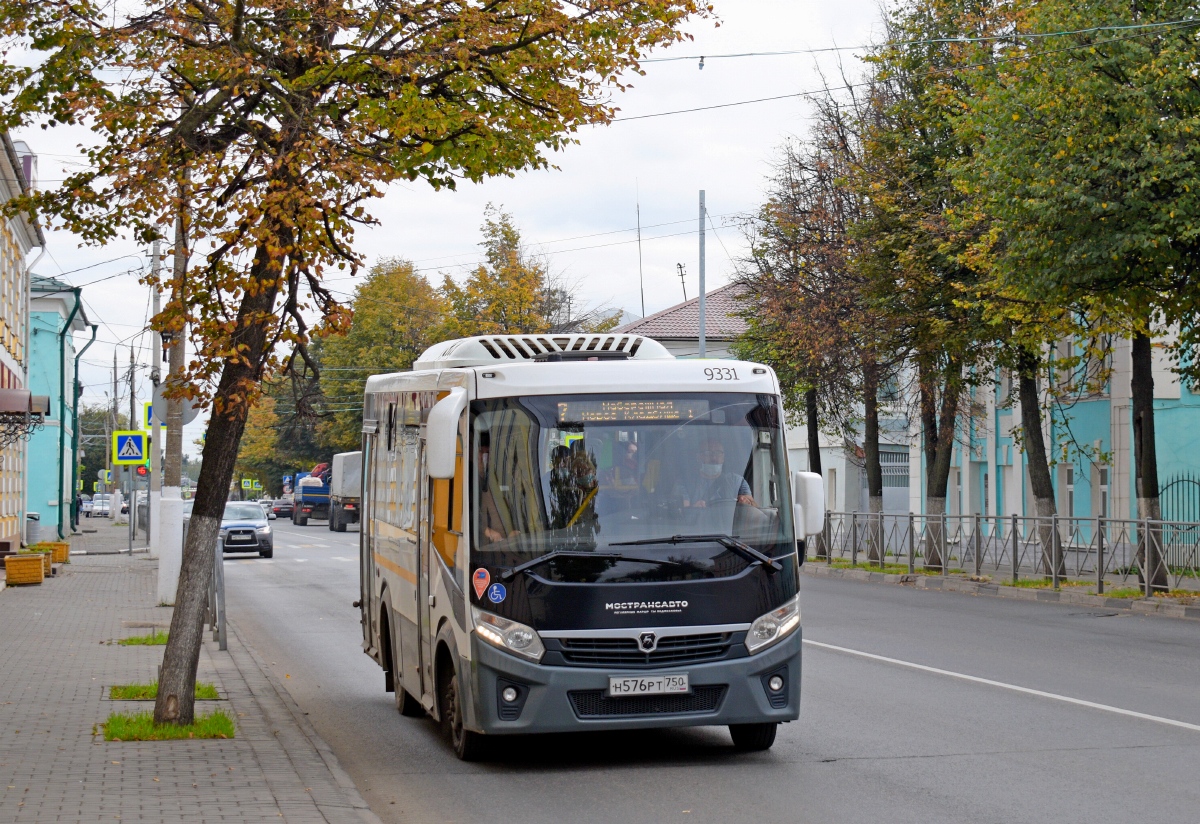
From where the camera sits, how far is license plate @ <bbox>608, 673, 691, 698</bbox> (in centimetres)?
847

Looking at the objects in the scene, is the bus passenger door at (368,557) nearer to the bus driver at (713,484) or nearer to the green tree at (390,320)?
the bus driver at (713,484)

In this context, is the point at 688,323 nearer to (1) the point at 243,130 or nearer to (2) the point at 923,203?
(2) the point at 923,203

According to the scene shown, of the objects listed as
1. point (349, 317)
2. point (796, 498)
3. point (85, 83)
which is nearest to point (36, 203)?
point (85, 83)

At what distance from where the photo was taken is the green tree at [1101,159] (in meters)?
18.5

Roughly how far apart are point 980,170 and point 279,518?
244 ft

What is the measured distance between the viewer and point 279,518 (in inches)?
3583

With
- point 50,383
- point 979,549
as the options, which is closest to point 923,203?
point 979,549

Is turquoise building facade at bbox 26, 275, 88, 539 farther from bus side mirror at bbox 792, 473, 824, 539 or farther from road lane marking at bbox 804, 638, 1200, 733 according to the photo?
bus side mirror at bbox 792, 473, 824, 539

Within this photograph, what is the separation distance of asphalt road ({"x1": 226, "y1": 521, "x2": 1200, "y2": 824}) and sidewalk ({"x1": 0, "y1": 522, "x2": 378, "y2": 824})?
0.38 meters

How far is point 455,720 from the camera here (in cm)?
920

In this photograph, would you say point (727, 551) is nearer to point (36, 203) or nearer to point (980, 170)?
point (36, 203)

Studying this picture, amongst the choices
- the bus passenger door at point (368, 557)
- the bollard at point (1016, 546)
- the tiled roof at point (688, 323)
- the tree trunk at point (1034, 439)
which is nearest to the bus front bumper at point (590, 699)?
the bus passenger door at point (368, 557)

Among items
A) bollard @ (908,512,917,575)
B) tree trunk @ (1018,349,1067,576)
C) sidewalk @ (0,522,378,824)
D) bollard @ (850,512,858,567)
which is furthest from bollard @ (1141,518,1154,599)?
sidewalk @ (0,522,378,824)

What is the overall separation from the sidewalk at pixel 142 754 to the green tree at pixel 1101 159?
461 inches
